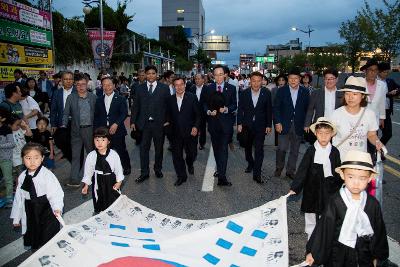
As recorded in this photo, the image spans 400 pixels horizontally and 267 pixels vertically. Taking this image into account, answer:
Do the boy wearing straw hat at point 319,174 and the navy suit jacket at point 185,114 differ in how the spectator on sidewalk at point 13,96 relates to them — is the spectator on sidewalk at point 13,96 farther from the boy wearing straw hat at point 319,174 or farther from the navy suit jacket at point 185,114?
the boy wearing straw hat at point 319,174

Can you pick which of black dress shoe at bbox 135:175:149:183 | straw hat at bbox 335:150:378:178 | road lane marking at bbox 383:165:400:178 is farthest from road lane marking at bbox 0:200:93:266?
road lane marking at bbox 383:165:400:178

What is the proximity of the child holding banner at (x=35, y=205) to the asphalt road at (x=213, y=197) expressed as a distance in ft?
1.76

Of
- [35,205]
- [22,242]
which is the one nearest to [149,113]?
[22,242]

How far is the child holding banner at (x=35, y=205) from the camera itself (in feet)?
13.1

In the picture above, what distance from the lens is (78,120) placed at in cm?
725

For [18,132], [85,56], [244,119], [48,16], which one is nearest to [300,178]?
[244,119]

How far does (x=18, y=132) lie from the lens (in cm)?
633

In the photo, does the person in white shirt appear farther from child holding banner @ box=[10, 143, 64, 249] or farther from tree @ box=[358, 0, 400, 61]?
tree @ box=[358, 0, 400, 61]

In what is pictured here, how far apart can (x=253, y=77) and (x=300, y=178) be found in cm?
325

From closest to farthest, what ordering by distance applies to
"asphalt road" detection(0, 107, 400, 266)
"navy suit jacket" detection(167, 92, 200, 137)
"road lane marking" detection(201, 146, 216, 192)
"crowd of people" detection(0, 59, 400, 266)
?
1. "crowd of people" detection(0, 59, 400, 266)
2. "asphalt road" detection(0, 107, 400, 266)
3. "road lane marking" detection(201, 146, 216, 192)
4. "navy suit jacket" detection(167, 92, 200, 137)

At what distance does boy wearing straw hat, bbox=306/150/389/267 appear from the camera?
302 centimetres

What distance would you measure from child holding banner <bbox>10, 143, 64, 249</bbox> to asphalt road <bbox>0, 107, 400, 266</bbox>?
1.76 feet

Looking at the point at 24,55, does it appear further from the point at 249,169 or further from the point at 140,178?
the point at 249,169

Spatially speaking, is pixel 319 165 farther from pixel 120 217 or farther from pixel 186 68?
pixel 186 68
